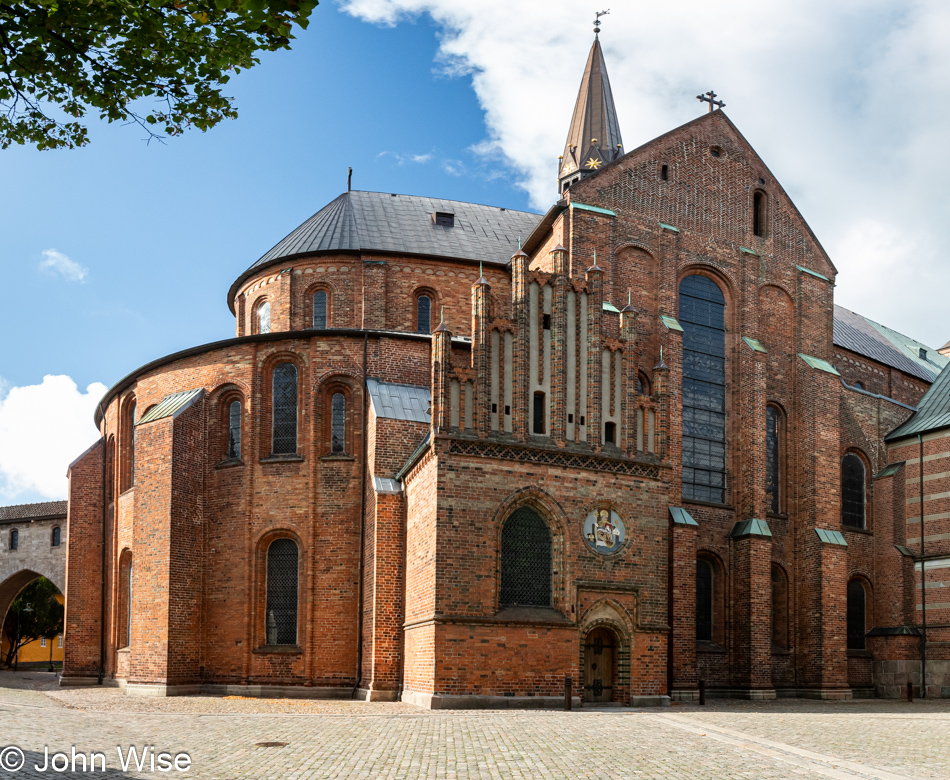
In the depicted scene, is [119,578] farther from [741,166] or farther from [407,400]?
[741,166]

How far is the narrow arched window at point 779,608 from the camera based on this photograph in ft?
102

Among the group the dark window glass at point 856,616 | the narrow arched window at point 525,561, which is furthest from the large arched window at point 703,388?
the narrow arched window at point 525,561

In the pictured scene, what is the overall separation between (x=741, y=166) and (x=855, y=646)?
53.0 ft

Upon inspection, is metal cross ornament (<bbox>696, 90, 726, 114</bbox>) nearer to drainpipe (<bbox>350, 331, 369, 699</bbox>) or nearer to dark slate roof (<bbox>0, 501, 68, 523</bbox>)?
drainpipe (<bbox>350, 331, 369, 699</bbox>)

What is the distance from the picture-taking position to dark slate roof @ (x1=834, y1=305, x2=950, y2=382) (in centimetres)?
4216

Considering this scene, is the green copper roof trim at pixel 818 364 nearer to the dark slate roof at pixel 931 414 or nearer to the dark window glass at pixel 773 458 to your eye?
the dark window glass at pixel 773 458

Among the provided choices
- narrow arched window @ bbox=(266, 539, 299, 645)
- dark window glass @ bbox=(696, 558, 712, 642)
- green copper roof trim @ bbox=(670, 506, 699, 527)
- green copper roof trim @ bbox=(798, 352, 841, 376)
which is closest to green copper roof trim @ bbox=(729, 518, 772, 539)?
dark window glass @ bbox=(696, 558, 712, 642)

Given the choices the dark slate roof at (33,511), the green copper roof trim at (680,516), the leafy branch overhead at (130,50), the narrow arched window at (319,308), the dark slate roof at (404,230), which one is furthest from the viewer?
the dark slate roof at (33,511)

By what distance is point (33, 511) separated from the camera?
51.4m

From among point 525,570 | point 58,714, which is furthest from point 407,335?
point 58,714

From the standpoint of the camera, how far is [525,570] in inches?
924

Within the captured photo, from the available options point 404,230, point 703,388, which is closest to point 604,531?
point 703,388

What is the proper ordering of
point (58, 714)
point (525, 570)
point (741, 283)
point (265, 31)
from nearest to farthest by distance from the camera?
1. point (265, 31)
2. point (58, 714)
3. point (525, 570)
4. point (741, 283)

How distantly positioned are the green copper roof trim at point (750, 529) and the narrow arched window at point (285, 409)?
1325cm
